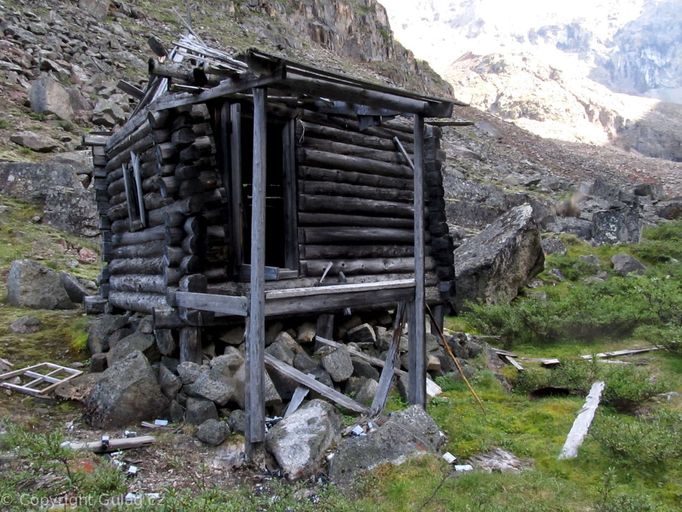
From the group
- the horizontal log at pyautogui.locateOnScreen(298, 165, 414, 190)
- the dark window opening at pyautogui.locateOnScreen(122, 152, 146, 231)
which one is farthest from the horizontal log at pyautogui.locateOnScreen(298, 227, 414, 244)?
the dark window opening at pyautogui.locateOnScreen(122, 152, 146, 231)

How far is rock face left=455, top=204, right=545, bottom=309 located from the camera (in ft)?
42.0

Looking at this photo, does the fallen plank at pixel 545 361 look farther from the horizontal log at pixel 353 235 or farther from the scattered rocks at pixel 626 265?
the scattered rocks at pixel 626 265

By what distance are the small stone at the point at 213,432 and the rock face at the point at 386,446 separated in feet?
4.17

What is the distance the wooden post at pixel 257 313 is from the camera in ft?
18.5

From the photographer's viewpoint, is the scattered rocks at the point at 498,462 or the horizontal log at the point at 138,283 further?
the horizontal log at the point at 138,283

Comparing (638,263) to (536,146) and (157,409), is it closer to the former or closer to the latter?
(157,409)

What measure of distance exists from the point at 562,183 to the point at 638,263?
702 inches

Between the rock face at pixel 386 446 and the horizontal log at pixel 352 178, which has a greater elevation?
the horizontal log at pixel 352 178

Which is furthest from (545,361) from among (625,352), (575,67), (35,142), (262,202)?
(575,67)

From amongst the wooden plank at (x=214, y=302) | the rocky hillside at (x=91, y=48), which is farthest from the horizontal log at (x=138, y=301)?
the rocky hillside at (x=91, y=48)

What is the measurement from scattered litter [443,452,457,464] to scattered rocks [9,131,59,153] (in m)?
17.0

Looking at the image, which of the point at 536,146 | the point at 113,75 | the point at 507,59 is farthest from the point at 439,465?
the point at 507,59

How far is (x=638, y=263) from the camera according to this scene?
15.7 meters

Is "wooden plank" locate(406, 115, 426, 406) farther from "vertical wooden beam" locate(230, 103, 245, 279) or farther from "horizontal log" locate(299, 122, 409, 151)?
"vertical wooden beam" locate(230, 103, 245, 279)
